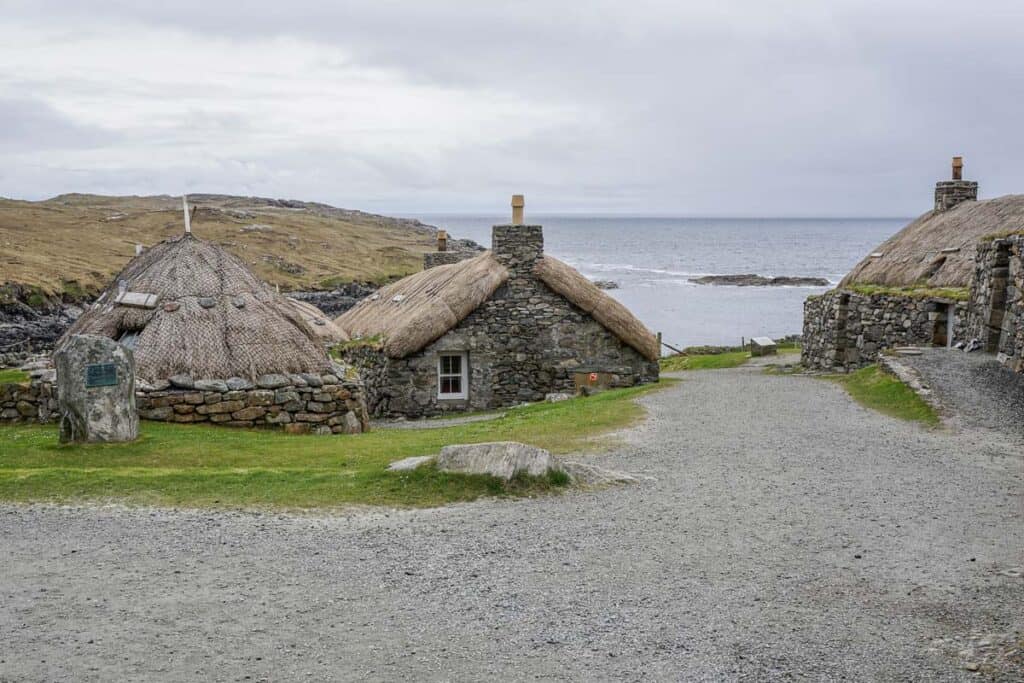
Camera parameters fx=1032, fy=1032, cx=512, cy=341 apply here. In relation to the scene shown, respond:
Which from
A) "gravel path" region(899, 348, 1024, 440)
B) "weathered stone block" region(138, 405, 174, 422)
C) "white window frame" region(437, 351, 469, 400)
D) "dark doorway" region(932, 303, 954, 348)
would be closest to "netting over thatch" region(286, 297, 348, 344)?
"white window frame" region(437, 351, 469, 400)

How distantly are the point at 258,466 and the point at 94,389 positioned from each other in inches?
117

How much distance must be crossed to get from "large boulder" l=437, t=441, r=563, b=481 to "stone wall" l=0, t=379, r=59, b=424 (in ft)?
27.9

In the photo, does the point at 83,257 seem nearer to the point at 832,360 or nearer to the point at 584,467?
the point at 832,360

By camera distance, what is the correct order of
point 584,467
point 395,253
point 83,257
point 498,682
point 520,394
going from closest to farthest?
point 498,682, point 584,467, point 520,394, point 83,257, point 395,253

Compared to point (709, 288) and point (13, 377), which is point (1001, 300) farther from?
point (709, 288)

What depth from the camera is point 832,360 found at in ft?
104

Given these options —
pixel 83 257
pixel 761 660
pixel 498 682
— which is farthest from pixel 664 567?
pixel 83 257

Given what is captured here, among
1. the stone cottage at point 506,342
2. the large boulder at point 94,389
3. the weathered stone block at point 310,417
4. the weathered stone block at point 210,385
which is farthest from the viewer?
the stone cottage at point 506,342

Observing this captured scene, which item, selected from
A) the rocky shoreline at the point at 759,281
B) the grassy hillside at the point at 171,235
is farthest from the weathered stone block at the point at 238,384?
the rocky shoreline at the point at 759,281

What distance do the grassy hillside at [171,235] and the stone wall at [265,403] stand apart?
1347 inches

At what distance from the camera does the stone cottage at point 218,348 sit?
18172 millimetres

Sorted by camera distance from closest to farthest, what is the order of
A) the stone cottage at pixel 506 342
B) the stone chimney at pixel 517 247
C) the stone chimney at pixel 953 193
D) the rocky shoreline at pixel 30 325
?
the stone cottage at pixel 506 342 < the stone chimney at pixel 517 247 < the stone chimney at pixel 953 193 < the rocky shoreline at pixel 30 325

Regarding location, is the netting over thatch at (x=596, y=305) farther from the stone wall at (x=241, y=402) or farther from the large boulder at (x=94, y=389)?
the large boulder at (x=94, y=389)

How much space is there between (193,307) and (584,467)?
955cm
